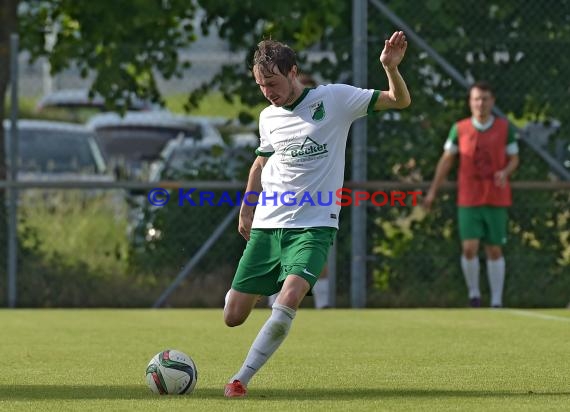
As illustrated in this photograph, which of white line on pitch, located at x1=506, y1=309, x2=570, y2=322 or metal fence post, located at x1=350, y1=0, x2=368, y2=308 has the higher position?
metal fence post, located at x1=350, y1=0, x2=368, y2=308

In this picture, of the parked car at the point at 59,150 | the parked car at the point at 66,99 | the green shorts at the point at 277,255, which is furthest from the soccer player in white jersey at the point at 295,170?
the parked car at the point at 59,150

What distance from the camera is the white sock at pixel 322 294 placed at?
14312 millimetres

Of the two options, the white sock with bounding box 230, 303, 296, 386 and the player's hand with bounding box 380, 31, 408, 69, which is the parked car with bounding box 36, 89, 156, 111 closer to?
the player's hand with bounding box 380, 31, 408, 69

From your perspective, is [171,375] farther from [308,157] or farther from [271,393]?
[308,157]

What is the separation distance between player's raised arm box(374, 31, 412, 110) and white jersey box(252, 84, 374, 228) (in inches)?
4.3

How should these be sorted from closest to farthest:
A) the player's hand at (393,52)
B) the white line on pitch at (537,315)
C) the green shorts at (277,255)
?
the player's hand at (393,52) → the green shorts at (277,255) → the white line on pitch at (537,315)

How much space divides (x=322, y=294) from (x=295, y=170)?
6812 mm

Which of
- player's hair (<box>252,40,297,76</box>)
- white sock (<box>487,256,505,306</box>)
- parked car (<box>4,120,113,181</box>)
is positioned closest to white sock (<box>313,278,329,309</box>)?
white sock (<box>487,256,505,306</box>)

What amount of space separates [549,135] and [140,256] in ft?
13.8

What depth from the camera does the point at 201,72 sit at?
15148 mm

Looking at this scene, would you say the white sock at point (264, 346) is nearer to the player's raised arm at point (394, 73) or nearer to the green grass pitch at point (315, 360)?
the green grass pitch at point (315, 360)

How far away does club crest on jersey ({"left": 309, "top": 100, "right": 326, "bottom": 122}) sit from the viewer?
25.2 ft

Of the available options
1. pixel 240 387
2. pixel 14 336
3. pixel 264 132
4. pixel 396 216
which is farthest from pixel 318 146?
pixel 396 216

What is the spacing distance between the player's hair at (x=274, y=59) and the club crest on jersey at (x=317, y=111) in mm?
334
